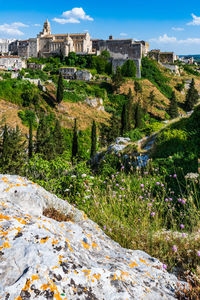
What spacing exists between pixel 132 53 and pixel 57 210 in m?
74.0

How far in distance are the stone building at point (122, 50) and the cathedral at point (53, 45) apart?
5.68 m

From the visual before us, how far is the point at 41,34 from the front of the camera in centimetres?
7406

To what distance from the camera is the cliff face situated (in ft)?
5.43

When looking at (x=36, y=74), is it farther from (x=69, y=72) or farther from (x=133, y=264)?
(x=133, y=264)

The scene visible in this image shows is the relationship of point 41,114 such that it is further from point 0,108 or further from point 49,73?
point 49,73

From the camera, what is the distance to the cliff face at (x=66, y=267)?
5.43 ft

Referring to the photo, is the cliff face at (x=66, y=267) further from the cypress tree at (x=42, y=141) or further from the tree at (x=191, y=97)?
the tree at (x=191, y=97)

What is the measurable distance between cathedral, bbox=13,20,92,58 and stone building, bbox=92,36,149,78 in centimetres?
568

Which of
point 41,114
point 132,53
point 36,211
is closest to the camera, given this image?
point 36,211

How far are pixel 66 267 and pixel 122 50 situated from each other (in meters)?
76.3

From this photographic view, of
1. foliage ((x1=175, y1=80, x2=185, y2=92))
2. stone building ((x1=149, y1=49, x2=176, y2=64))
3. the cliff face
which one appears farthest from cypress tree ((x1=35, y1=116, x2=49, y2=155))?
stone building ((x1=149, y1=49, x2=176, y2=64))

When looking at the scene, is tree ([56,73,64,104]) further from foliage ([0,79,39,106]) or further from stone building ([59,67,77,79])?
stone building ([59,67,77,79])

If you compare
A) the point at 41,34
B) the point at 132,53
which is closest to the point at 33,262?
the point at 132,53

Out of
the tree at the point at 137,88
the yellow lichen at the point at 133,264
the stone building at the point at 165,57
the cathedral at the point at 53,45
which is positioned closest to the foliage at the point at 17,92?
the tree at the point at 137,88
